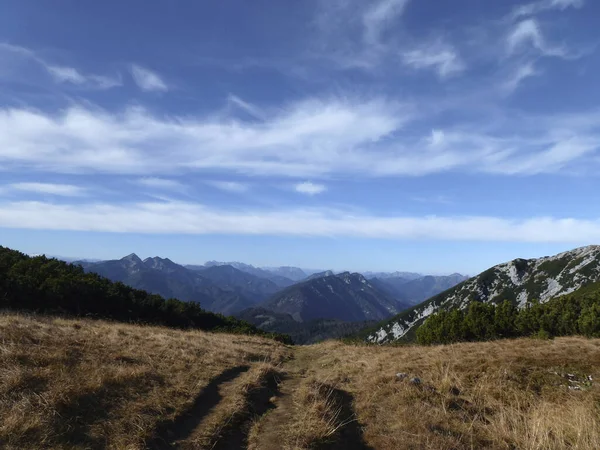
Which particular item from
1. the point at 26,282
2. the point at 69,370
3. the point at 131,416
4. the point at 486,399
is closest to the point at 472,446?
the point at 486,399

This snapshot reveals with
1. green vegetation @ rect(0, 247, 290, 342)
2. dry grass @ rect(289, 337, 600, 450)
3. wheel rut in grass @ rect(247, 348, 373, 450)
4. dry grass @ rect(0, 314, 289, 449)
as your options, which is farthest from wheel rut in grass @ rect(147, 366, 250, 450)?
green vegetation @ rect(0, 247, 290, 342)

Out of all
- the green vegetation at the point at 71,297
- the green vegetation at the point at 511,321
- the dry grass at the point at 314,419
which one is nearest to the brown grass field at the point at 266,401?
the dry grass at the point at 314,419

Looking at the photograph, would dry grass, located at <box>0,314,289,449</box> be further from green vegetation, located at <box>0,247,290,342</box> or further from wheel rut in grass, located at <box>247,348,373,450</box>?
green vegetation, located at <box>0,247,290,342</box>

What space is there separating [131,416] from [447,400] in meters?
9.52

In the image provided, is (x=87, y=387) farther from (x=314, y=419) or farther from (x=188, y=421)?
(x=314, y=419)

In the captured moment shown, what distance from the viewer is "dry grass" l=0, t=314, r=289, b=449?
23.8 feet

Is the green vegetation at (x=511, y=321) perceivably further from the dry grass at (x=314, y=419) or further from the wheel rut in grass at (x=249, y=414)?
the dry grass at (x=314, y=419)

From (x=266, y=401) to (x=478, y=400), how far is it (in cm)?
733

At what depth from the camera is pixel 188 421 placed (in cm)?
932

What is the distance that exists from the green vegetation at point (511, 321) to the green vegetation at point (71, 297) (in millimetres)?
21765

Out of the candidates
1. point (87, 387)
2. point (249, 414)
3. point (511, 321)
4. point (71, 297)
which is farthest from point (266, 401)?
point (511, 321)

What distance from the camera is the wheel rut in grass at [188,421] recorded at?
25.9ft

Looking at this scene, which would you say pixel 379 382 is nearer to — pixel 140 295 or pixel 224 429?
pixel 224 429

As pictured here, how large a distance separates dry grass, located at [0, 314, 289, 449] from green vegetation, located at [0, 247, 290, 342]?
17.5 meters
